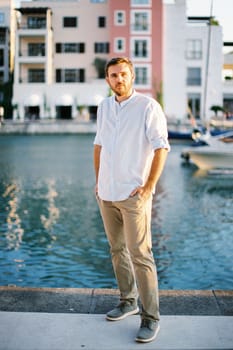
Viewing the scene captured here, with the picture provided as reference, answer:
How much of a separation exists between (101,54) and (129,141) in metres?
56.4

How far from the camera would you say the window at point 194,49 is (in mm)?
59781

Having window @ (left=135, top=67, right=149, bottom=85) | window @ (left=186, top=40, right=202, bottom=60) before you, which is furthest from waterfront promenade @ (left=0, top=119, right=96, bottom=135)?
window @ (left=186, top=40, right=202, bottom=60)

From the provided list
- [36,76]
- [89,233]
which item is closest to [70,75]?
[36,76]

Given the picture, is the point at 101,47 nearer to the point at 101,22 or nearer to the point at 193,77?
the point at 101,22

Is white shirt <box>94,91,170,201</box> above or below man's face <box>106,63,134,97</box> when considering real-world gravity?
below

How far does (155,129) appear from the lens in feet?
12.5

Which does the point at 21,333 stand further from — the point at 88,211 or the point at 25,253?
the point at 88,211

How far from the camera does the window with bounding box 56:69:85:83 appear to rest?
5931cm

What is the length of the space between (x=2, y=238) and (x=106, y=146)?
6927mm

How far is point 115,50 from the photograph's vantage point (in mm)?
58062

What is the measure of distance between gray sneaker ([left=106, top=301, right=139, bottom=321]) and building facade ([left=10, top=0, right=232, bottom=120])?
172ft

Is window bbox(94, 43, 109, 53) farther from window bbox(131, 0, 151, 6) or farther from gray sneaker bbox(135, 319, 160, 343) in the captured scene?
gray sneaker bbox(135, 319, 160, 343)

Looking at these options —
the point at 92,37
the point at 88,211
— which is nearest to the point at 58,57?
the point at 92,37

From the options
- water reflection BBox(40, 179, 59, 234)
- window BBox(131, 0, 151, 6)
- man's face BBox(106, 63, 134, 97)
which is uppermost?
window BBox(131, 0, 151, 6)
